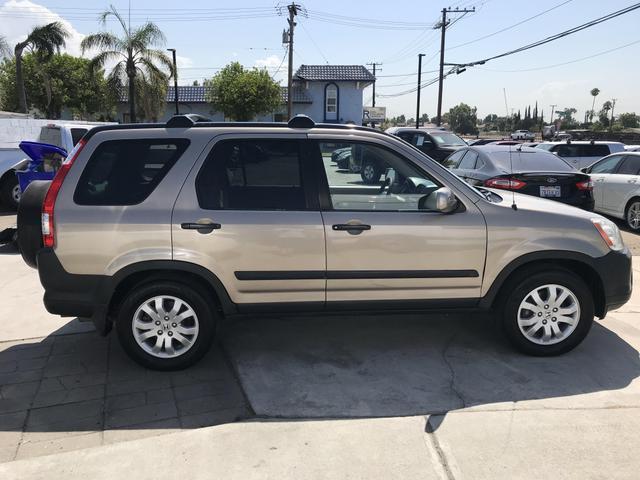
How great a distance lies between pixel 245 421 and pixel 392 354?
1.44 m

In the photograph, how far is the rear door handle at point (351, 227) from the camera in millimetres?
3766

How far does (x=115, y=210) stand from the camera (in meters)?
3.67

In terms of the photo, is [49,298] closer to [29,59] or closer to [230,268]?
[230,268]

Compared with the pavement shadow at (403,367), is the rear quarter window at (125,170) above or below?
above

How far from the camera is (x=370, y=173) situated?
13.5 feet

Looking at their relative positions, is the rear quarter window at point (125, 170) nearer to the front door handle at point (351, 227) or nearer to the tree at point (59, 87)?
the front door handle at point (351, 227)

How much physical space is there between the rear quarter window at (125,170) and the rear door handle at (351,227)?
123 cm

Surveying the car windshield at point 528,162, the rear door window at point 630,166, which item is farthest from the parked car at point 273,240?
the rear door window at point 630,166

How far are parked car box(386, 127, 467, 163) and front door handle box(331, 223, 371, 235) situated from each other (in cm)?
1237

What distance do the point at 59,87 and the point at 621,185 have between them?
116 feet

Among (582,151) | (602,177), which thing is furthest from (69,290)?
(582,151)

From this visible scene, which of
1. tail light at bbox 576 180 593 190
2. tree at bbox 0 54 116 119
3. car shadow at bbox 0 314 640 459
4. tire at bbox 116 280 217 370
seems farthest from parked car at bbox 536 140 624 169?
tree at bbox 0 54 116 119

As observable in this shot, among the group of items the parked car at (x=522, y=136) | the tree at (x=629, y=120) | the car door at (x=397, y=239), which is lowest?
the car door at (x=397, y=239)

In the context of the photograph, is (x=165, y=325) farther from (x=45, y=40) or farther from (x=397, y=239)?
(x=45, y=40)
